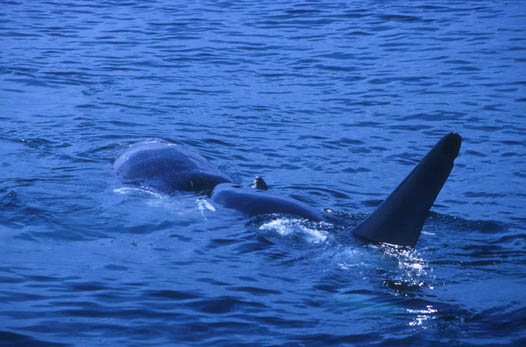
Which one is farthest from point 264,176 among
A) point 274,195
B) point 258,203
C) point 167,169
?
point 258,203

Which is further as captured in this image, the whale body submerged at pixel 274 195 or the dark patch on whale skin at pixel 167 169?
the dark patch on whale skin at pixel 167 169

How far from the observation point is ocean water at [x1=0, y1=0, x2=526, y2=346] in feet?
21.8

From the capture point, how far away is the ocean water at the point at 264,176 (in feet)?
21.8

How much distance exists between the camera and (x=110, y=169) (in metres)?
11.4

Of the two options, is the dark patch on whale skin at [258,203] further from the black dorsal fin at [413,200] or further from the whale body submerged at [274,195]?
the black dorsal fin at [413,200]

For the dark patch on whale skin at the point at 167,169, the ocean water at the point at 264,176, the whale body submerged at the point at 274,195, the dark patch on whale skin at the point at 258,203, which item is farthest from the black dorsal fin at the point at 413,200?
the dark patch on whale skin at the point at 167,169

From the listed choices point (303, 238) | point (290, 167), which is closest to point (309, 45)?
point (290, 167)

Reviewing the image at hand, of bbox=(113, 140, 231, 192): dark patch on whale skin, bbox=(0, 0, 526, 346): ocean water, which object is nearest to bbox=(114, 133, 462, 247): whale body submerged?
bbox=(113, 140, 231, 192): dark patch on whale skin

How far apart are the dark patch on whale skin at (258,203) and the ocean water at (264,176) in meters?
0.18

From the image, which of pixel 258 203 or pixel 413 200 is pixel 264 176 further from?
pixel 413 200

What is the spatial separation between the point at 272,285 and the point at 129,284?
53.2 inches

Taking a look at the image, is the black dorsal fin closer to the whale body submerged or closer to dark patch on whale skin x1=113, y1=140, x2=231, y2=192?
the whale body submerged

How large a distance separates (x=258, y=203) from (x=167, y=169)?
198 cm

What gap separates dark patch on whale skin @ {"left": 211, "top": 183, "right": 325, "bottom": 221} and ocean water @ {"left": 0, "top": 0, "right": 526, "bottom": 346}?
0.18m
